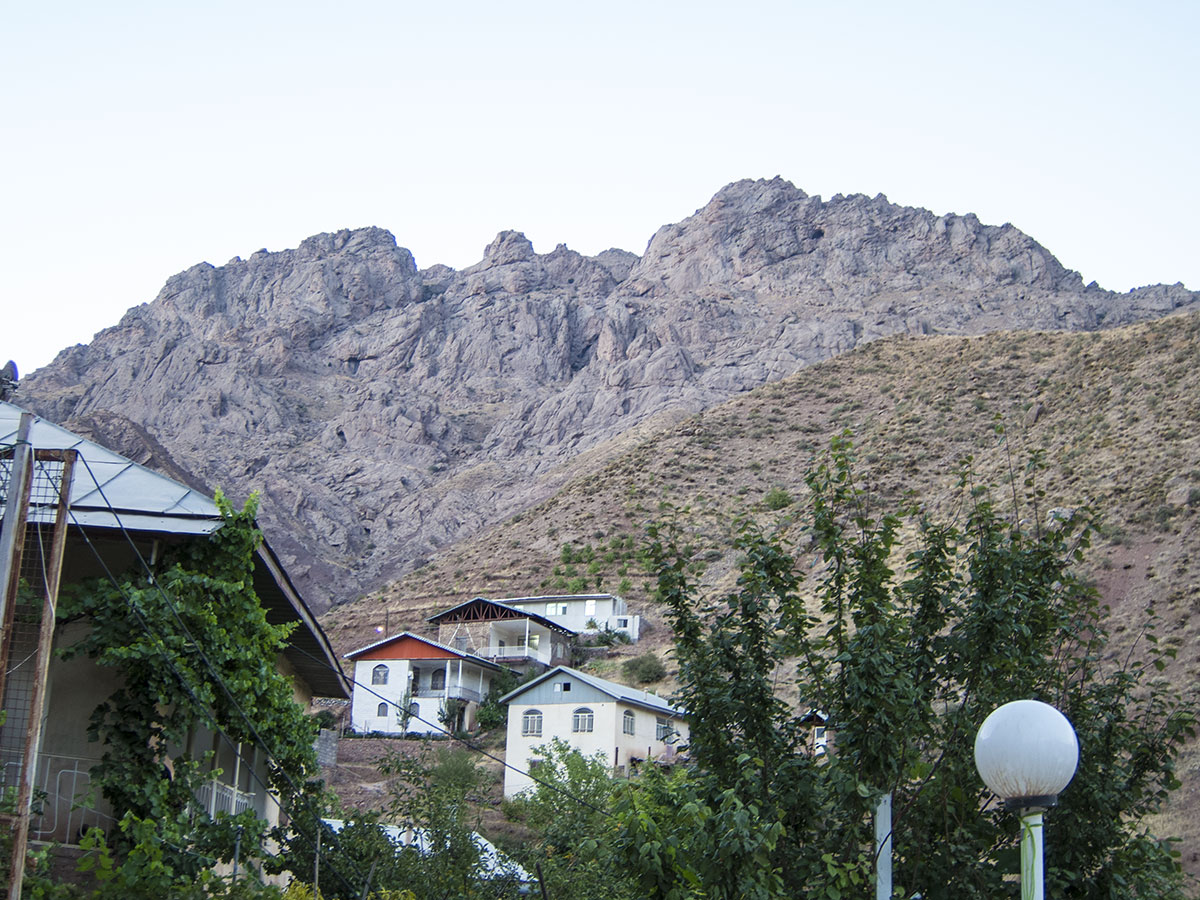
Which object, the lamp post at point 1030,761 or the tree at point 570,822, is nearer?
the lamp post at point 1030,761

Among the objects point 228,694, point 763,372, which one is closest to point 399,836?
point 228,694

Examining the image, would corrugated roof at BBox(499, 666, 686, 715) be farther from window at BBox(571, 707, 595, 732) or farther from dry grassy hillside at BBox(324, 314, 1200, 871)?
dry grassy hillside at BBox(324, 314, 1200, 871)

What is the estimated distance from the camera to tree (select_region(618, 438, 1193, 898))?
7.10 metres

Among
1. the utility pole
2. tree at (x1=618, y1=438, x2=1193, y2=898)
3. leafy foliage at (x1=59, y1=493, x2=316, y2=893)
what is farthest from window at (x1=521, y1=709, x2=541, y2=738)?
tree at (x1=618, y1=438, x2=1193, y2=898)

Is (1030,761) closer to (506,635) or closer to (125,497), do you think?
(125,497)

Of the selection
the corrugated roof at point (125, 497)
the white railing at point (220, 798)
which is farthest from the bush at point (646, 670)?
the corrugated roof at point (125, 497)

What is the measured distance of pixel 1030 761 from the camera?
5.32m

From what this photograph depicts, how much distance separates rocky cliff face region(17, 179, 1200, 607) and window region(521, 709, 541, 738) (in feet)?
170

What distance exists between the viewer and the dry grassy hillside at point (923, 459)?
44062 mm

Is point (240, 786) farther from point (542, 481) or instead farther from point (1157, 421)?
point (542, 481)

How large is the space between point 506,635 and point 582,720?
15.5m

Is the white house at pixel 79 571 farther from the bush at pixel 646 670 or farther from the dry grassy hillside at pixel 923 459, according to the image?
the bush at pixel 646 670

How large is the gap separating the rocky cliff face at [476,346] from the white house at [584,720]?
51.8 m

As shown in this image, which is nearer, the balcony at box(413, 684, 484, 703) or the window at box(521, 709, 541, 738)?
the window at box(521, 709, 541, 738)
